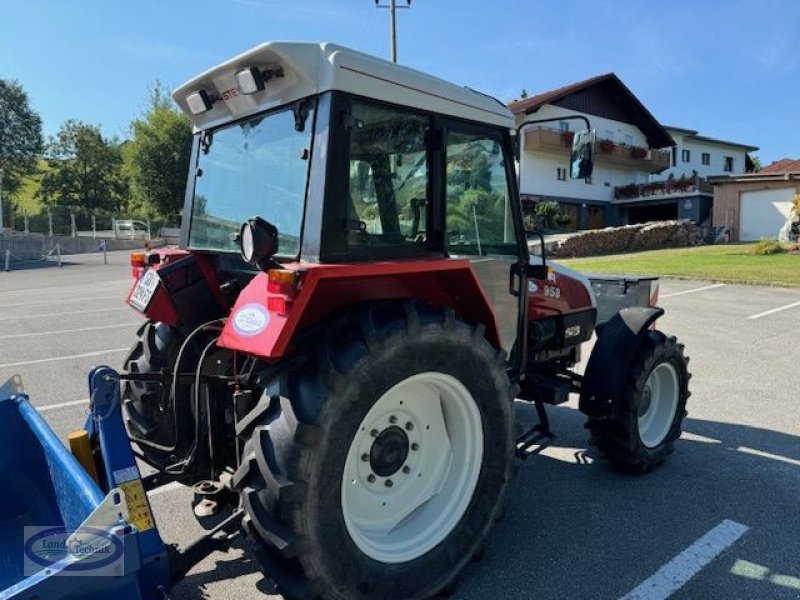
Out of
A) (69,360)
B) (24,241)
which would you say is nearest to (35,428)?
(69,360)

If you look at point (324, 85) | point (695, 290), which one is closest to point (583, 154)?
point (324, 85)

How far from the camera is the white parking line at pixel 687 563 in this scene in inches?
107

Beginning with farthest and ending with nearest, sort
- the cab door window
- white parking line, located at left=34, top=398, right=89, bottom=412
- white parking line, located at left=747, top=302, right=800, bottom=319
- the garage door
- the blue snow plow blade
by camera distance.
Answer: the garage door
white parking line, located at left=747, top=302, right=800, bottom=319
white parking line, located at left=34, top=398, right=89, bottom=412
the cab door window
the blue snow plow blade

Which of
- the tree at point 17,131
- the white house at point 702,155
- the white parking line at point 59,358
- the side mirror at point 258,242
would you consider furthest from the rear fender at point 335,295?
the tree at point 17,131

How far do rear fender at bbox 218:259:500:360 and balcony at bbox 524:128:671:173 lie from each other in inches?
1104

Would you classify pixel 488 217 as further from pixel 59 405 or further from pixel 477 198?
pixel 59 405

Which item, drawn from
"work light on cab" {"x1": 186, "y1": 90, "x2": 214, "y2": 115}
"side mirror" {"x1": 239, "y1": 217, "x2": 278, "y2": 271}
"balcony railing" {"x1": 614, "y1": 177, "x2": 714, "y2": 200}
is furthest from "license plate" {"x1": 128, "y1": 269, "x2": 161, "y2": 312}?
"balcony railing" {"x1": 614, "y1": 177, "x2": 714, "y2": 200}

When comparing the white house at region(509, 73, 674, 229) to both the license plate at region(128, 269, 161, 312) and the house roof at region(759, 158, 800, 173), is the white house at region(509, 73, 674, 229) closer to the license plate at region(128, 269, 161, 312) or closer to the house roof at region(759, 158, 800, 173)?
the house roof at region(759, 158, 800, 173)

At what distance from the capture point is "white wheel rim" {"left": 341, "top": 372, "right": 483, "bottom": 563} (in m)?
2.58

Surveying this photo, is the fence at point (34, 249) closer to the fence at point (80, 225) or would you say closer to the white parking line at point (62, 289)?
the fence at point (80, 225)

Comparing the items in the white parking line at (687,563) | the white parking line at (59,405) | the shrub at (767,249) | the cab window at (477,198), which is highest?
the cab window at (477,198)

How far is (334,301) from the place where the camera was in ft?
8.34

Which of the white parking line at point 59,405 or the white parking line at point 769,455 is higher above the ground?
the white parking line at point 59,405

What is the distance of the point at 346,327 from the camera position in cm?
238
